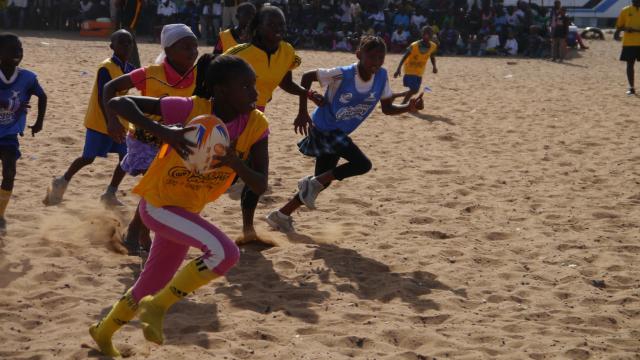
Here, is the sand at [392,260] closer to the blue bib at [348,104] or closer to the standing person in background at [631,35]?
the blue bib at [348,104]

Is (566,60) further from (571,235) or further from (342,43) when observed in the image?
(571,235)

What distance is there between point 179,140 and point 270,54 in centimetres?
337

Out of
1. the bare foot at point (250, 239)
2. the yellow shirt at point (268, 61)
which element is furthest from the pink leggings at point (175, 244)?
the yellow shirt at point (268, 61)

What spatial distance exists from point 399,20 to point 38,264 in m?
22.9

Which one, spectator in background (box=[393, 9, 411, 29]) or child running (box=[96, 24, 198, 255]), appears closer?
child running (box=[96, 24, 198, 255])

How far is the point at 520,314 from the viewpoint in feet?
18.1

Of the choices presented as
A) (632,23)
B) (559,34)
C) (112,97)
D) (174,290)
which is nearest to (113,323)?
(174,290)

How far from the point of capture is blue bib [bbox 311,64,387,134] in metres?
7.12

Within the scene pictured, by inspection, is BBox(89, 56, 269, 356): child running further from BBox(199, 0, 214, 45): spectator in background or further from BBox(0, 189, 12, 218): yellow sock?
BBox(199, 0, 214, 45): spectator in background

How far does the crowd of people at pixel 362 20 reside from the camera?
90.1 ft

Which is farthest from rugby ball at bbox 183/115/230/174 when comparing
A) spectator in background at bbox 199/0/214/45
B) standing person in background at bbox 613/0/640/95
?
spectator in background at bbox 199/0/214/45

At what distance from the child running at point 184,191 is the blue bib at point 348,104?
8.72ft

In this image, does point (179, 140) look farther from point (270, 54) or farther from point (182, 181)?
point (270, 54)

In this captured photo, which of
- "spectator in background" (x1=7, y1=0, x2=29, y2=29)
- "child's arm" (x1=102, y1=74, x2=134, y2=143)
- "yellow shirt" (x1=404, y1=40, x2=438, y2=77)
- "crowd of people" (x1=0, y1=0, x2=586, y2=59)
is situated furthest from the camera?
"spectator in background" (x1=7, y1=0, x2=29, y2=29)
